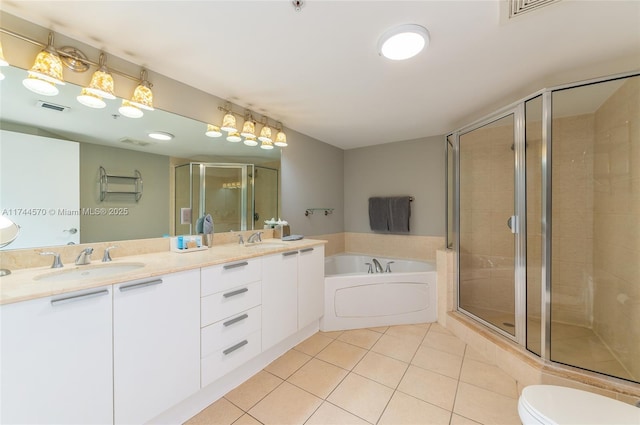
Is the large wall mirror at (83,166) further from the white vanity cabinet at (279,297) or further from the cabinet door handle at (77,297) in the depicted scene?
the white vanity cabinet at (279,297)

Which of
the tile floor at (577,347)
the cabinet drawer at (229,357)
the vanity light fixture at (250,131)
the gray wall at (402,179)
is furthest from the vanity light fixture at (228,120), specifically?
the tile floor at (577,347)

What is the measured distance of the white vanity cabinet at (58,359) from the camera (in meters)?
0.85

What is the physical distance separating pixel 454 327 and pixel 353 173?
236 cm

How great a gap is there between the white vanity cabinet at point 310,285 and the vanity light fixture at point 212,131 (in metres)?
1.26

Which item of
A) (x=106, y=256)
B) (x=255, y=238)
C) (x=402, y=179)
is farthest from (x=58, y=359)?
(x=402, y=179)

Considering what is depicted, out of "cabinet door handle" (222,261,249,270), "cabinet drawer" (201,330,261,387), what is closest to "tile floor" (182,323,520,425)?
"cabinet drawer" (201,330,261,387)

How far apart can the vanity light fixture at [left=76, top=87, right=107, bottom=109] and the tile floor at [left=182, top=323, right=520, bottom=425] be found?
1933mm

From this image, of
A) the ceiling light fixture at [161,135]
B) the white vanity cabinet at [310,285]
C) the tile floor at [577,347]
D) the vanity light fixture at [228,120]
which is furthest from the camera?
the white vanity cabinet at [310,285]

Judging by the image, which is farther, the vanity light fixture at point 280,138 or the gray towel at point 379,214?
the gray towel at point 379,214

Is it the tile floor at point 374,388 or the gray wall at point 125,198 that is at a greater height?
the gray wall at point 125,198

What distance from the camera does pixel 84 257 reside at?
133 cm

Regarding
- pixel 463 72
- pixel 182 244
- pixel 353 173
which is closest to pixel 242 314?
pixel 182 244

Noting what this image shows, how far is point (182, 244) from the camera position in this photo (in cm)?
179

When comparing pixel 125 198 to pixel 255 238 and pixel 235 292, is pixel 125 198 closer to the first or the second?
pixel 235 292
